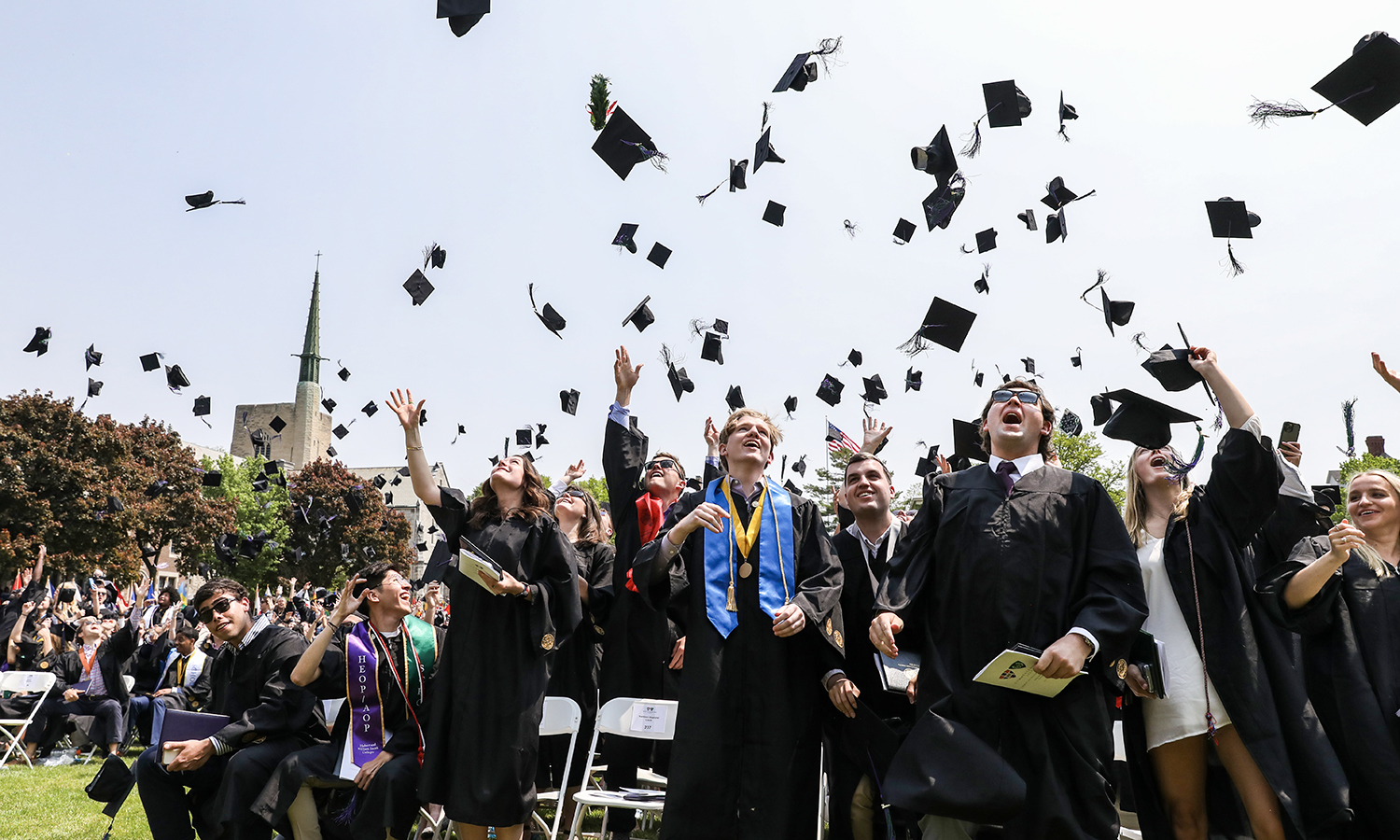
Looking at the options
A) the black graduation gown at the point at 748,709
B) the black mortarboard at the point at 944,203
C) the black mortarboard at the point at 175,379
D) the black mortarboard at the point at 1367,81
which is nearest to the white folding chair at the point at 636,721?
the black graduation gown at the point at 748,709

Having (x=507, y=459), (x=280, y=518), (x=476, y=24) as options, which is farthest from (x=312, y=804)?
(x=280, y=518)

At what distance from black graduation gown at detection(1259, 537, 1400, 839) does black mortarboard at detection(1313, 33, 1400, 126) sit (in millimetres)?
2158

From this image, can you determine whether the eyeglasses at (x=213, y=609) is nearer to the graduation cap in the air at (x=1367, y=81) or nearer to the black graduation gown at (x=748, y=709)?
the black graduation gown at (x=748, y=709)

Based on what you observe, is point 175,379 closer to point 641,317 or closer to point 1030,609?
point 641,317

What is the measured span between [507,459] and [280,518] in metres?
47.2

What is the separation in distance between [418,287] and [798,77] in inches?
149

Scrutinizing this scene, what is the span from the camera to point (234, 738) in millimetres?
4617

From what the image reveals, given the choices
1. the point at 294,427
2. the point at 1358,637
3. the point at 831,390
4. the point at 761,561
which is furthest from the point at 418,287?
the point at 294,427

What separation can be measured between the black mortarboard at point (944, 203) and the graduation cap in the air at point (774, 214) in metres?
1.86

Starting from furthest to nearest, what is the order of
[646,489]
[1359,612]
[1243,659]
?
[646,489]
[1359,612]
[1243,659]

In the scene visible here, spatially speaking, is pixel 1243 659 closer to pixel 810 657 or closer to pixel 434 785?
pixel 810 657

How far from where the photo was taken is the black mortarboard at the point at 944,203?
6.32 meters

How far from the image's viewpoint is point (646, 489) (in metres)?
5.95

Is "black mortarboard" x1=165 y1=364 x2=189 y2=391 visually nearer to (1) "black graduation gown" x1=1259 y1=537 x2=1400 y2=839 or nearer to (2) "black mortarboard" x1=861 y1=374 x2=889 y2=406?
(2) "black mortarboard" x1=861 y1=374 x2=889 y2=406
